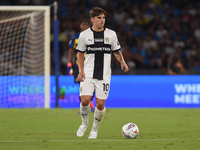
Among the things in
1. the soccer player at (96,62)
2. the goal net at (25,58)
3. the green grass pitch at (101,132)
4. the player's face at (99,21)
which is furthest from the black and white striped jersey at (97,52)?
the goal net at (25,58)

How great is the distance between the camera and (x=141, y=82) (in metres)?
12.2

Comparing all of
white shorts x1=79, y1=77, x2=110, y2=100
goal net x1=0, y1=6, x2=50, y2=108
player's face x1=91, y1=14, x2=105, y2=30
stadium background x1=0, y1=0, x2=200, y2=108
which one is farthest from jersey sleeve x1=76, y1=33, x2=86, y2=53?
stadium background x1=0, y1=0, x2=200, y2=108

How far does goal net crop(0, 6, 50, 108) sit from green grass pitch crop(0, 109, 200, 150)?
5.66ft

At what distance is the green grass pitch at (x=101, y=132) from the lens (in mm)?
5206

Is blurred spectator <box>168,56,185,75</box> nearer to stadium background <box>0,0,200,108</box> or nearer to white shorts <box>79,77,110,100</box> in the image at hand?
stadium background <box>0,0,200,108</box>

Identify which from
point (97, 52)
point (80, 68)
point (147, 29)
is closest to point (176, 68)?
point (147, 29)

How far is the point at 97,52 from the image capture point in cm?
587

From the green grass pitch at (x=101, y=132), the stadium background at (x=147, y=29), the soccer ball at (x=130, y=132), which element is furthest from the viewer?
the stadium background at (x=147, y=29)

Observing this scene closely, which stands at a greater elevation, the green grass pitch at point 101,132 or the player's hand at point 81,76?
the player's hand at point 81,76

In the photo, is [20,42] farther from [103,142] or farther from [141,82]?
[103,142]

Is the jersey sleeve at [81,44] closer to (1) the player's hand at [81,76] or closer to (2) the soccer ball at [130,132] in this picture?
(1) the player's hand at [81,76]

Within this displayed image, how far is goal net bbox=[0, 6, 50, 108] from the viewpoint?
1135cm

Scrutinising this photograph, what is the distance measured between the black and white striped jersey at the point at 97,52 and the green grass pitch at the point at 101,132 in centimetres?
95

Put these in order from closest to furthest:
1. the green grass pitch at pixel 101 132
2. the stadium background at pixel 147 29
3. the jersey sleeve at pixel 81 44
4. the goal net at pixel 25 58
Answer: the green grass pitch at pixel 101 132 < the jersey sleeve at pixel 81 44 < the goal net at pixel 25 58 < the stadium background at pixel 147 29
